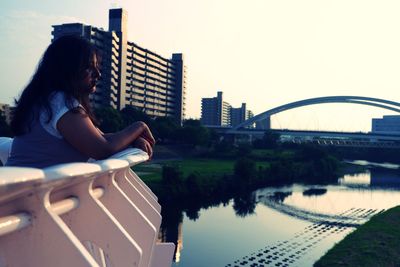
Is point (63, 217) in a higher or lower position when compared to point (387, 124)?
lower

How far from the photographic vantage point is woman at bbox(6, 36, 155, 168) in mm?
1090

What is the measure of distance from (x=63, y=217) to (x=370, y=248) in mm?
11477

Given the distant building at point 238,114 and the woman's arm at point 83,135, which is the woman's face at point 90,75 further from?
the distant building at point 238,114

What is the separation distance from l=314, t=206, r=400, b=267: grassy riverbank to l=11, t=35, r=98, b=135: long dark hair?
980cm

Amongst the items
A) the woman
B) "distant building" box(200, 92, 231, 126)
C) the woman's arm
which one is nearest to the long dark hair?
the woman

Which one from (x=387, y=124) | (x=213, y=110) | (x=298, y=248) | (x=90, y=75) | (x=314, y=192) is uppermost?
(x=213, y=110)

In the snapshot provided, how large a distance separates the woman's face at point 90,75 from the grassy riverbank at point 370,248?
31.9 feet

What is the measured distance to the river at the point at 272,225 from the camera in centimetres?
1153

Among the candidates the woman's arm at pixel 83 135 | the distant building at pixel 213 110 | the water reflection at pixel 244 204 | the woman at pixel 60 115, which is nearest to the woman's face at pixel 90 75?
the woman at pixel 60 115

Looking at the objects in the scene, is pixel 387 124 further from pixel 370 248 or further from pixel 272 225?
pixel 370 248

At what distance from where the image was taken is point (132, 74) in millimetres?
46125

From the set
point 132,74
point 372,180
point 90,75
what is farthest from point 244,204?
point 132,74

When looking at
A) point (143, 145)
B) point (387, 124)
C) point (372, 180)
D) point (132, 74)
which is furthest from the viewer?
point (387, 124)

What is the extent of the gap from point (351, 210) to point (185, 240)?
9268mm
